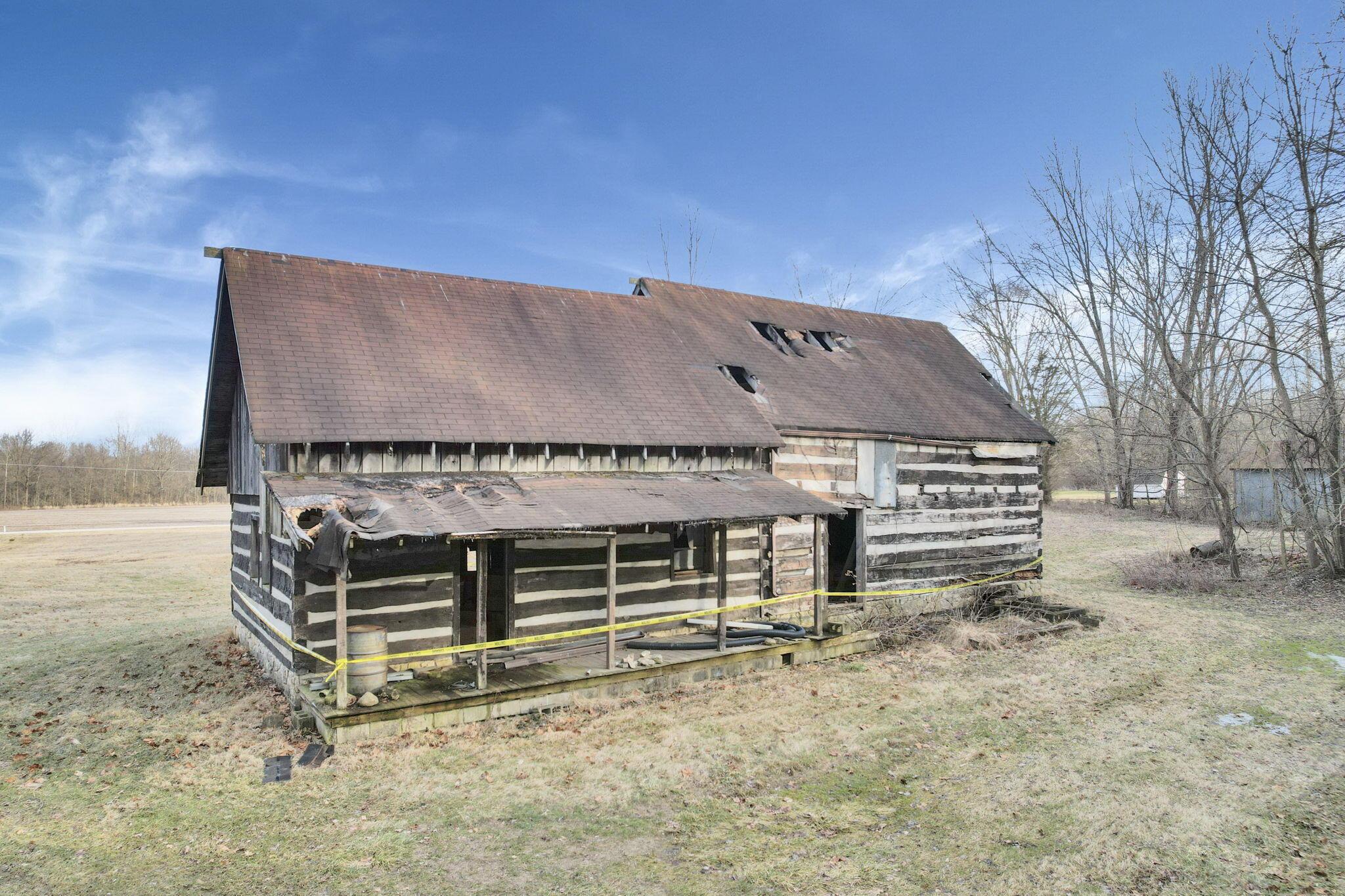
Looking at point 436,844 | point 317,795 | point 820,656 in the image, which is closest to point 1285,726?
point 820,656

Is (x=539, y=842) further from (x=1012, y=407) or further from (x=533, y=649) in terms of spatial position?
(x=1012, y=407)

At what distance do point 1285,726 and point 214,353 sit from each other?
50.9 feet

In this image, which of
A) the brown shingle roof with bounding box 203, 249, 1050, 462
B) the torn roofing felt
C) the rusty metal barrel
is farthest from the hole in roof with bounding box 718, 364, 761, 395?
the rusty metal barrel

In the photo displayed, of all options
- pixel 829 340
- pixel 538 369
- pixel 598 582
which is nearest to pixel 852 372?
pixel 829 340

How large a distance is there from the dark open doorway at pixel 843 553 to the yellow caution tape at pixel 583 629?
0.29 meters

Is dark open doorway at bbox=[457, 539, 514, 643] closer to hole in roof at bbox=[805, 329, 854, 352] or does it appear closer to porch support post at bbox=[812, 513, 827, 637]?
porch support post at bbox=[812, 513, 827, 637]

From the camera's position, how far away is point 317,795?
716cm

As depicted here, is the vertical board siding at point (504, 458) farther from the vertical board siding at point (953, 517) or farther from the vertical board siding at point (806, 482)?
the vertical board siding at point (953, 517)

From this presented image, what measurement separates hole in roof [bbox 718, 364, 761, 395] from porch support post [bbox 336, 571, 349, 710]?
336 inches

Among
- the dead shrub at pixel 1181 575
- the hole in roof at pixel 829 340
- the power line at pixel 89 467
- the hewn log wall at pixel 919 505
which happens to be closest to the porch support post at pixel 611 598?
the hewn log wall at pixel 919 505

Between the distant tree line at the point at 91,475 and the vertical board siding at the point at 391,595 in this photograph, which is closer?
the vertical board siding at the point at 391,595

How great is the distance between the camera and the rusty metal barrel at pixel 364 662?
9.02m

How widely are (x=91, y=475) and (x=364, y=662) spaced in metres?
57.7

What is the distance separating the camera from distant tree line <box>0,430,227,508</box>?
49750 mm
